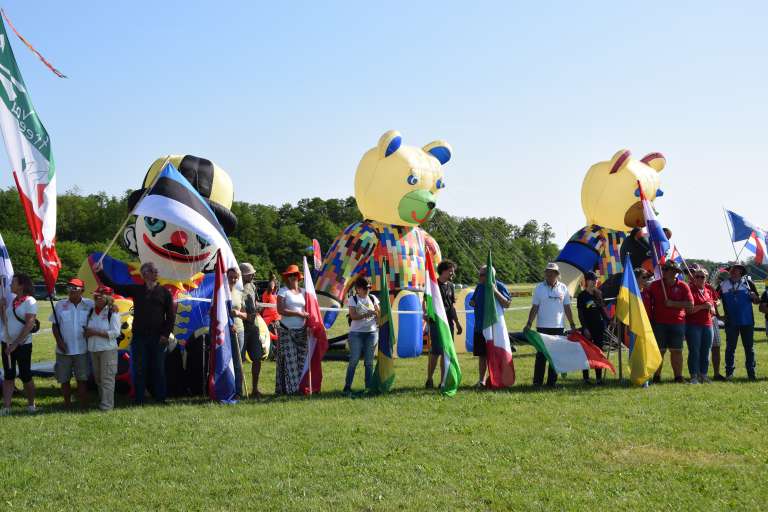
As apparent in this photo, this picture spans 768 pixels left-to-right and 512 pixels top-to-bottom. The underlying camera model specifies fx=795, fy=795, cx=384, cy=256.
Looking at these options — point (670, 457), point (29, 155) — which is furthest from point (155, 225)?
point (670, 457)

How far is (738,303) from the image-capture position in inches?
401

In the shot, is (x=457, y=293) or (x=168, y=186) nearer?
(x=168, y=186)

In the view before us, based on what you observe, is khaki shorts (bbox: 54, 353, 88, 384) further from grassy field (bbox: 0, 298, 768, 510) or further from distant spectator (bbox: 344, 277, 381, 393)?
distant spectator (bbox: 344, 277, 381, 393)

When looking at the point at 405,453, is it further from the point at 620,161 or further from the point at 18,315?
the point at 620,161

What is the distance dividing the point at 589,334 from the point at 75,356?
6.26 m

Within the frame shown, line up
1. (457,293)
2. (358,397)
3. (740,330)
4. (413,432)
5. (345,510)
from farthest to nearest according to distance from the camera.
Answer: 1. (457,293)
2. (740,330)
3. (358,397)
4. (413,432)
5. (345,510)

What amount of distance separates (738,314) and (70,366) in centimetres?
804

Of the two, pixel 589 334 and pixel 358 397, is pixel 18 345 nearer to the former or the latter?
pixel 358 397

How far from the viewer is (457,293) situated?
14.0 meters

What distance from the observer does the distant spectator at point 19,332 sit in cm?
805

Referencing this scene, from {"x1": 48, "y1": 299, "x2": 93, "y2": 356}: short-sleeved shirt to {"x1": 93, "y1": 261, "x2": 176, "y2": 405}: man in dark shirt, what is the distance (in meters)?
0.52

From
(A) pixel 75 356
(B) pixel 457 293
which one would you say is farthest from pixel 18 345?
(B) pixel 457 293

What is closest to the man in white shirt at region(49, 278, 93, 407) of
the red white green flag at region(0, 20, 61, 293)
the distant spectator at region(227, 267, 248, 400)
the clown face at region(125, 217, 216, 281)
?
the red white green flag at region(0, 20, 61, 293)

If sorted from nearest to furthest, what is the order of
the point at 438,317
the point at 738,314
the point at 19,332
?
1. the point at 19,332
2. the point at 438,317
3. the point at 738,314
